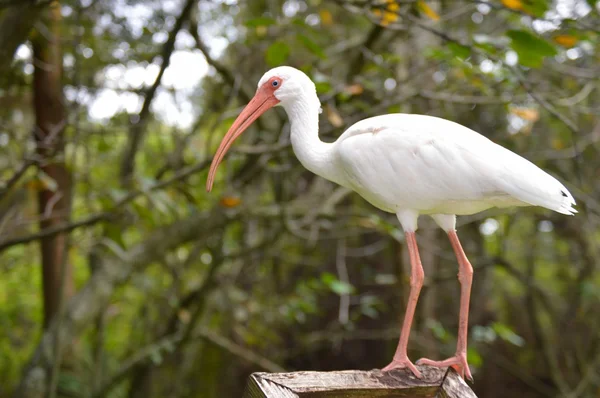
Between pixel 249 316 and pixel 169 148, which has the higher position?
pixel 169 148

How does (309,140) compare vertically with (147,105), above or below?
below

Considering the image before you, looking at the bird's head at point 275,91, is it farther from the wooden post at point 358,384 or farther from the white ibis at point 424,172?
the wooden post at point 358,384

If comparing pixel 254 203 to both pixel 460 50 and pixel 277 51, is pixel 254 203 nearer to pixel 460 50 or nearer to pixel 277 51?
pixel 277 51

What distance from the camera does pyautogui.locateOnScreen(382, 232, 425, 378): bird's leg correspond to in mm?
2797

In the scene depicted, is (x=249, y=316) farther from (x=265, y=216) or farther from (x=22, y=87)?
(x=22, y=87)

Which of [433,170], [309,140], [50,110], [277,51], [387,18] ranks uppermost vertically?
[50,110]

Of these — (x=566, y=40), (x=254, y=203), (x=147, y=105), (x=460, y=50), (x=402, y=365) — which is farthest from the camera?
(x=254, y=203)

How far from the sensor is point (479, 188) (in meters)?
2.80

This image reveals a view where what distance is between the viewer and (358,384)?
2473mm

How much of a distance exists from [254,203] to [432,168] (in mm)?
3327

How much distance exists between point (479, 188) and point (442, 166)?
18 cm

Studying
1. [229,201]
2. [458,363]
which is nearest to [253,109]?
[458,363]

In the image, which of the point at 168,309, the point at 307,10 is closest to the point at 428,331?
the point at 168,309

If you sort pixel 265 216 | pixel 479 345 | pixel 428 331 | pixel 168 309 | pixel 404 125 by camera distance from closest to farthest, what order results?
pixel 404 125 → pixel 265 216 → pixel 428 331 → pixel 168 309 → pixel 479 345
